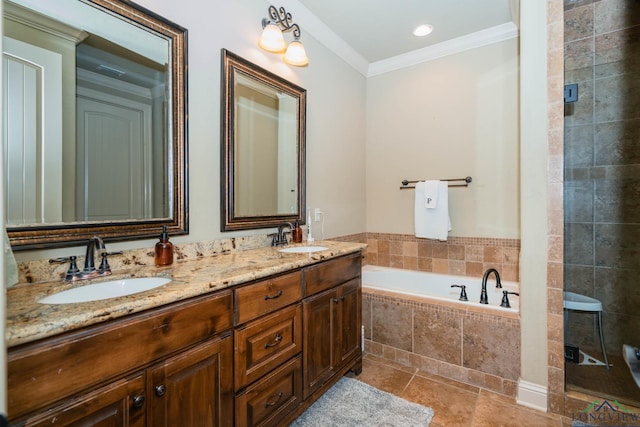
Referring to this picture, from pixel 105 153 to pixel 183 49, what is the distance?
66 cm

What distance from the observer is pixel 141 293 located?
96 centimetres

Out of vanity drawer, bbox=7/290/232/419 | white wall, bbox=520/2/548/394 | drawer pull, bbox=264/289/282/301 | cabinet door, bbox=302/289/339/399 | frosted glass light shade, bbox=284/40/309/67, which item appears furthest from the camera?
frosted glass light shade, bbox=284/40/309/67

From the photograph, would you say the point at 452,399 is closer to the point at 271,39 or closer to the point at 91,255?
the point at 91,255

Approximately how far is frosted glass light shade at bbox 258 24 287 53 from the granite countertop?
1278mm

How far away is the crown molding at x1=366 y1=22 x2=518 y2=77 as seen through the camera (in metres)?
2.57

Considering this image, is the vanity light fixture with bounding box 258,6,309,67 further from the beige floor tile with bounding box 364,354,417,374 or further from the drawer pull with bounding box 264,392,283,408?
the beige floor tile with bounding box 364,354,417,374

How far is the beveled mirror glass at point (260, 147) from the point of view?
5.89 feet

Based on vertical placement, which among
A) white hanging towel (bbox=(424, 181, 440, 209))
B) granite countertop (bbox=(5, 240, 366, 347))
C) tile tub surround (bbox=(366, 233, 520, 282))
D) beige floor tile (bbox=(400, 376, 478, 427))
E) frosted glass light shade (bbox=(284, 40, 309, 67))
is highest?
frosted glass light shade (bbox=(284, 40, 309, 67))

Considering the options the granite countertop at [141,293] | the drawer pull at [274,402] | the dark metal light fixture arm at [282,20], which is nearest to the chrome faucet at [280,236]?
the granite countertop at [141,293]

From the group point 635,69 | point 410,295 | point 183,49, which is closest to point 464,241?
point 410,295

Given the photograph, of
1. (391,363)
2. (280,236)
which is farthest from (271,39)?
(391,363)

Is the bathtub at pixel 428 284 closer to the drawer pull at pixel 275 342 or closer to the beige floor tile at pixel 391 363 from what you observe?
the beige floor tile at pixel 391 363

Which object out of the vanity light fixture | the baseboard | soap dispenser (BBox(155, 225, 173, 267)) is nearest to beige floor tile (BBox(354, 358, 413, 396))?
the baseboard

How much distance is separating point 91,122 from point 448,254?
279 centimetres
